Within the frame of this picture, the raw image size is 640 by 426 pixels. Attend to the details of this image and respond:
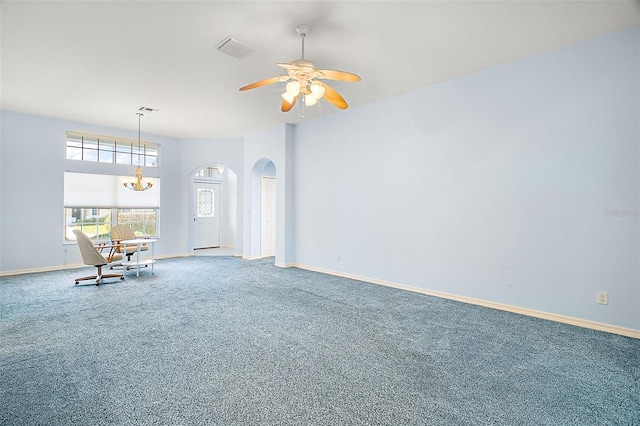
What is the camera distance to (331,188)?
5.91 meters

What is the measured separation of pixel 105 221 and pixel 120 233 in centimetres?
87

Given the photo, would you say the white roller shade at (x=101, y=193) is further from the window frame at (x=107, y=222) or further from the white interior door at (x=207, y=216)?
the white interior door at (x=207, y=216)

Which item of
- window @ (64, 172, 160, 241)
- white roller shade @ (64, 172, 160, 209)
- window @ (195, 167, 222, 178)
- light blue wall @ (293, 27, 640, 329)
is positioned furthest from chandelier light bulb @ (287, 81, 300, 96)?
window @ (195, 167, 222, 178)

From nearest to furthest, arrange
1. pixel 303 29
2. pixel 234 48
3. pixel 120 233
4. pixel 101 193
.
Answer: pixel 303 29, pixel 234 48, pixel 120 233, pixel 101 193

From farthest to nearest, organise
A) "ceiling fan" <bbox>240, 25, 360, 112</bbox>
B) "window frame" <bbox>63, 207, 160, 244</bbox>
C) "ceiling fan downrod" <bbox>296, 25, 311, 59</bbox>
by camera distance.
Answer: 1. "window frame" <bbox>63, 207, 160, 244</bbox>
2. "ceiling fan downrod" <bbox>296, 25, 311, 59</bbox>
3. "ceiling fan" <bbox>240, 25, 360, 112</bbox>

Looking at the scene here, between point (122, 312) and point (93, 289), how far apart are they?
1.52 m

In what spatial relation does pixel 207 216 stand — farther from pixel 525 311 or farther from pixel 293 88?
pixel 525 311

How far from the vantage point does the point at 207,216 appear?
9477mm

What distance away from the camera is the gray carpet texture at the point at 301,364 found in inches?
75.3

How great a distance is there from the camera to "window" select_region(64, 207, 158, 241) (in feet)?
21.1

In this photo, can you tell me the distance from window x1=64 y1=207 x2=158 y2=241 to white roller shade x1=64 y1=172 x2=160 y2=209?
0.14 meters

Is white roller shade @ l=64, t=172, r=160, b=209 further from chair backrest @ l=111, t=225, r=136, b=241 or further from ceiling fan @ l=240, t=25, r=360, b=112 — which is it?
ceiling fan @ l=240, t=25, r=360, b=112

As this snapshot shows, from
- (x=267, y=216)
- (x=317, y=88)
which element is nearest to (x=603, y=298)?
(x=317, y=88)

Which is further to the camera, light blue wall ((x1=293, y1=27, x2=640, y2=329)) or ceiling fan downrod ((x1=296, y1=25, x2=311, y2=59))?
light blue wall ((x1=293, y1=27, x2=640, y2=329))
